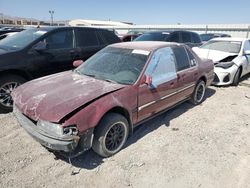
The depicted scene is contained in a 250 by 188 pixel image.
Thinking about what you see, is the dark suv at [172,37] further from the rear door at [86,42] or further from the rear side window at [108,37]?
→ the rear door at [86,42]

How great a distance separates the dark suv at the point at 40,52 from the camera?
183 inches

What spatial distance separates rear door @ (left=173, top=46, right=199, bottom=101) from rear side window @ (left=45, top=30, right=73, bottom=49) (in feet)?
8.96

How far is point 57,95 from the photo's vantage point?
312cm

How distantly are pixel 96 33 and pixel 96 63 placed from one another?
2553mm

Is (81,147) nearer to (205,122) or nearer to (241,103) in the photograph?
(205,122)

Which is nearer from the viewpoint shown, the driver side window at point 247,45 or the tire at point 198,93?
the tire at point 198,93

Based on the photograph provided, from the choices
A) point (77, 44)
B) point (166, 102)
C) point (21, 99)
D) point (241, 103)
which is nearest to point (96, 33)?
point (77, 44)

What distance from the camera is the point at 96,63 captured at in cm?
414

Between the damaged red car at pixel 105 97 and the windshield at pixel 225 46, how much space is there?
12.3ft

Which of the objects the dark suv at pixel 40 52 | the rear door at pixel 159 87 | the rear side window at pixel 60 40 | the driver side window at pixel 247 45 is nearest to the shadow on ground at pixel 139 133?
the rear door at pixel 159 87

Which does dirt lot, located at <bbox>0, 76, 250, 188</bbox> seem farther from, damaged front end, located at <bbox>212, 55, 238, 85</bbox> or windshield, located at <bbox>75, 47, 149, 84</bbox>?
damaged front end, located at <bbox>212, 55, 238, 85</bbox>

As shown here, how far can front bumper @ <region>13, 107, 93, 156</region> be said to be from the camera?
8.82 feet

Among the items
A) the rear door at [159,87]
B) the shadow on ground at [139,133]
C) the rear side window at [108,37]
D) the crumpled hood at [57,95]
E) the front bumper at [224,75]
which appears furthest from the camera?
the front bumper at [224,75]

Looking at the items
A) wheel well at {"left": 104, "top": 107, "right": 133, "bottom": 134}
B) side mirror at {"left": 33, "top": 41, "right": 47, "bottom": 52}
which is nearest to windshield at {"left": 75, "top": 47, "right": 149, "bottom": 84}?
wheel well at {"left": 104, "top": 107, "right": 133, "bottom": 134}
